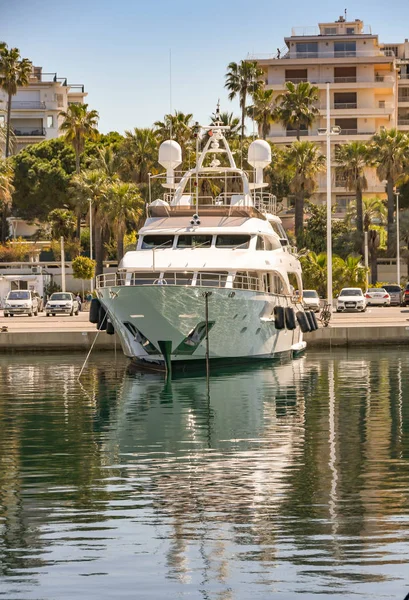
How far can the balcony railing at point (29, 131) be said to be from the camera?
137 m

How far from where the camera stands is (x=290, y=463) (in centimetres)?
1911

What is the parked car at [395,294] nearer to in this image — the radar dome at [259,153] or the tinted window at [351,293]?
the tinted window at [351,293]

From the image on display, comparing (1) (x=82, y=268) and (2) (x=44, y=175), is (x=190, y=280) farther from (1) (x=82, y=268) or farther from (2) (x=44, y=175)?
(2) (x=44, y=175)

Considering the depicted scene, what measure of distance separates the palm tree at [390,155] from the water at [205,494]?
64702 mm

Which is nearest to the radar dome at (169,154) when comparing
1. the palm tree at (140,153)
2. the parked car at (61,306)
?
the parked car at (61,306)

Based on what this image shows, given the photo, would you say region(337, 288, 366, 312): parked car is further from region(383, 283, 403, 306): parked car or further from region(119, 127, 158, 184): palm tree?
region(119, 127, 158, 184): palm tree

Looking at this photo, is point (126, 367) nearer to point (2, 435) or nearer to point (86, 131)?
point (2, 435)

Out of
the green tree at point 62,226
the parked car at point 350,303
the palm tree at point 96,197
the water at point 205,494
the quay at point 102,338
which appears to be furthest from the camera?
the green tree at point 62,226

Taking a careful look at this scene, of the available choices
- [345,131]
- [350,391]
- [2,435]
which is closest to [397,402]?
[350,391]

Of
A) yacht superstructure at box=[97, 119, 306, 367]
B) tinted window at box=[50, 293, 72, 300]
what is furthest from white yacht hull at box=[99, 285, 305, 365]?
tinted window at box=[50, 293, 72, 300]

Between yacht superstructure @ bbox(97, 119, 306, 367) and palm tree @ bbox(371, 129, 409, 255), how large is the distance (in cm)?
5485

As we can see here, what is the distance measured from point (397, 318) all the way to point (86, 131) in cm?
4761

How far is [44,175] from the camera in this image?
11250 centimetres

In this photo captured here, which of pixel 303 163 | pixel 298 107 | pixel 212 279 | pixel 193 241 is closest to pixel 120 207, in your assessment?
pixel 303 163
